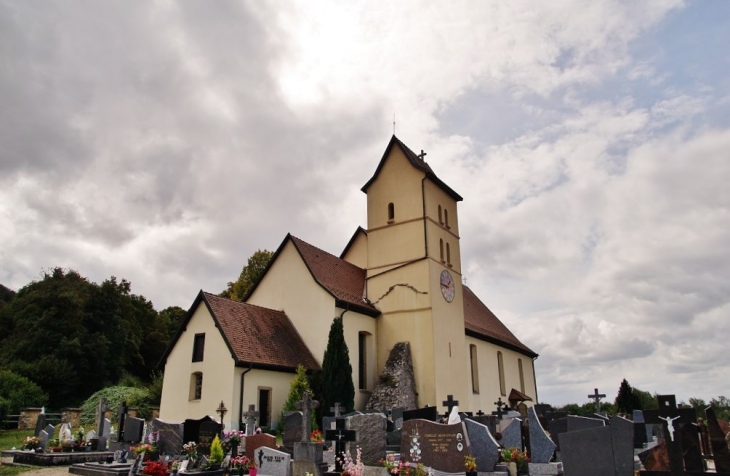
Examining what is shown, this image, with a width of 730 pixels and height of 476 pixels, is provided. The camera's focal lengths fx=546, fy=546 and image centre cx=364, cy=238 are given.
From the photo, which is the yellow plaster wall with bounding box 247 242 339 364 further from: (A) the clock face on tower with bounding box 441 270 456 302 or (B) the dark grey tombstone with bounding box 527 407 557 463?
(B) the dark grey tombstone with bounding box 527 407 557 463

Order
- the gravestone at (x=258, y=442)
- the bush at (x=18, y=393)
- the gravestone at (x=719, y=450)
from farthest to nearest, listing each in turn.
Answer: the bush at (x=18, y=393), the gravestone at (x=258, y=442), the gravestone at (x=719, y=450)

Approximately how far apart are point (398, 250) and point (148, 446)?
15980 mm

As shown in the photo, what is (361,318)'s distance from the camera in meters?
25.5

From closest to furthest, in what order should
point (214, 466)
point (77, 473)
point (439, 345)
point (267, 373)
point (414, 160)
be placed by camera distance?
point (214, 466) < point (77, 473) < point (267, 373) < point (439, 345) < point (414, 160)

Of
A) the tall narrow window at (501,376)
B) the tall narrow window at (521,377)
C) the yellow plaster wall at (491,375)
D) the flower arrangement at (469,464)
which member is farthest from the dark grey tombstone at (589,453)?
the tall narrow window at (521,377)

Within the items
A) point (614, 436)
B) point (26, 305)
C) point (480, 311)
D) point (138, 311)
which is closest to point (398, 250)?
point (480, 311)

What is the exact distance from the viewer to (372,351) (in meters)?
25.9

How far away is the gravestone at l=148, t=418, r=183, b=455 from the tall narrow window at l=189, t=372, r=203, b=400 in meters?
7.40

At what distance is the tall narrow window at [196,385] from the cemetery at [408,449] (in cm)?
495

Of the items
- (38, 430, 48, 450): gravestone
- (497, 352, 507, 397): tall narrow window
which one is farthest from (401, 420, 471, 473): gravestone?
(497, 352, 507, 397): tall narrow window

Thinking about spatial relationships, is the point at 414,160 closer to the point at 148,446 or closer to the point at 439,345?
the point at 439,345

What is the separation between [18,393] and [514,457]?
24894 mm

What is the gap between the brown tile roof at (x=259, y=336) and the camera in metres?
20.9

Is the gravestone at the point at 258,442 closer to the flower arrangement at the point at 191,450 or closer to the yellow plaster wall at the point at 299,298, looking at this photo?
the flower arrangement at the point at 191,450
